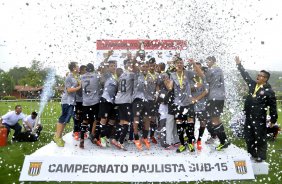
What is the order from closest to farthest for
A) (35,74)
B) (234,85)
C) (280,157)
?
(280,157)
(234,85)
(35,74)

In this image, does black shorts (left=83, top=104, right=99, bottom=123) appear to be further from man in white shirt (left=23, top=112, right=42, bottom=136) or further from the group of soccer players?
man in white shirt (left=23, top=112, right=42, bottom=136)

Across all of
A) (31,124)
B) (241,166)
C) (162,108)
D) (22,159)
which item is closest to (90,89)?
(162,108)

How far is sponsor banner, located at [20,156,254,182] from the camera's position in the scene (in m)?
6.73

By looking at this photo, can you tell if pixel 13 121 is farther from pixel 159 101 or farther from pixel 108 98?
pixel 159 101

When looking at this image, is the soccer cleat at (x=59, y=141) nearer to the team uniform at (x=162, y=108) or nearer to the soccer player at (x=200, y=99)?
the team uniform at (x=162, y=108)

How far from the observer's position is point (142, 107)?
7887 mm

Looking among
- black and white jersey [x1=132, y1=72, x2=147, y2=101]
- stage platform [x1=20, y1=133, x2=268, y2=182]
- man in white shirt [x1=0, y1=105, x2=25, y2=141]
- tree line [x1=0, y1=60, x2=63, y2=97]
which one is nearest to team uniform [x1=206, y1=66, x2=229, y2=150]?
stage platform [x1=20, y1=133, x2=268, y2=182]

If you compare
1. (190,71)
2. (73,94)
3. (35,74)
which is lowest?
(35,74)

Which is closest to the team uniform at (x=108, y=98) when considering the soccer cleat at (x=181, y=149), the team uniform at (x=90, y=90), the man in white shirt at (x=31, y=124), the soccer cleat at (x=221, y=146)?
the team uniform at (x=90, y=90)

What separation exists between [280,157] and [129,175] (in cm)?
439

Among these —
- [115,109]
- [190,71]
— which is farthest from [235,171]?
[115,109]

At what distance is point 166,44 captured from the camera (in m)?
12.3

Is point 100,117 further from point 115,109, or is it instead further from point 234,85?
point 234,85

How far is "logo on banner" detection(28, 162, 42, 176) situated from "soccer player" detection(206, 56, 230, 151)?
369 cm
